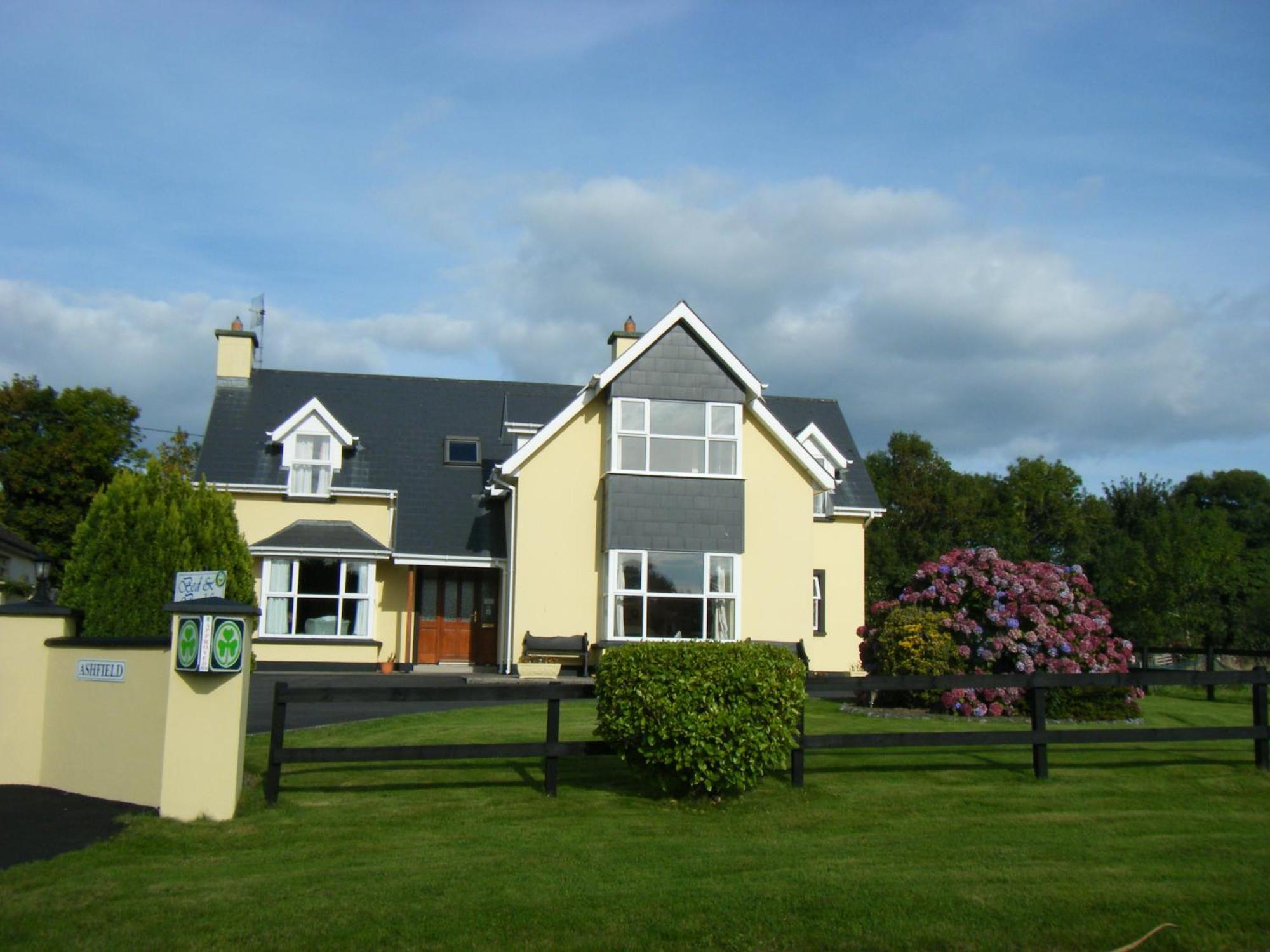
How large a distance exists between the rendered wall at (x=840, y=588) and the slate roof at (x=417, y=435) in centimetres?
85

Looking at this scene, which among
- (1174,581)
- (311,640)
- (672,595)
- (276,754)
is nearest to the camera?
(276,754)

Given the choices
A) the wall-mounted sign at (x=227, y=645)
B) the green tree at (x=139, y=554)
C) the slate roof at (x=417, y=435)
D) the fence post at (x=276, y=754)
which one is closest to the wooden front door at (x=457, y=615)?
the slate roof at (x=417, y=435)

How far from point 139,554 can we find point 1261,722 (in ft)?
43.7

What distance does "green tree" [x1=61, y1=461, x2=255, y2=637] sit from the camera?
1418 cm

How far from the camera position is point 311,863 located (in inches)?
313

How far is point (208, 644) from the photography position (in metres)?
9.04

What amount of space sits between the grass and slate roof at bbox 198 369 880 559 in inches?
628

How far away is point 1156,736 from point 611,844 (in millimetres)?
6134

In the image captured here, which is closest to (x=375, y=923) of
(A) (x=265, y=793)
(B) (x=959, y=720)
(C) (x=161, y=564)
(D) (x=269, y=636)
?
(A) (x=265, y=793)

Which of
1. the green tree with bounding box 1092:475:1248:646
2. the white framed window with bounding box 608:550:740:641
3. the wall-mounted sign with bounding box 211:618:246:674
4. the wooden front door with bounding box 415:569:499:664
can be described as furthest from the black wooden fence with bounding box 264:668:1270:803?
the green tree with bounding box 1092:475:1248:646

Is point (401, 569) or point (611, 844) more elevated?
point (401, 569)

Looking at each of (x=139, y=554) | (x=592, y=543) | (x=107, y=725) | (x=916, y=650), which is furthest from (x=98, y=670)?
(x=592, y=543)

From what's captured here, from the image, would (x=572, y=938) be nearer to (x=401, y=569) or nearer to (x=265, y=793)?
(x=265, y=793)

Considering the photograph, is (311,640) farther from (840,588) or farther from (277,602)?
(840,588)
